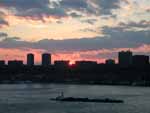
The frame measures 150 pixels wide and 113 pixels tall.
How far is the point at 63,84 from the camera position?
147 m

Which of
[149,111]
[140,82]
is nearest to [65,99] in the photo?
[149,111]

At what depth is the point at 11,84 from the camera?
148 meters

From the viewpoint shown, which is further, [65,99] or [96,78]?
[96,78]

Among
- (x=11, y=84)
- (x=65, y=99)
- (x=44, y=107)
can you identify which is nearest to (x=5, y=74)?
(x=11, y=84)

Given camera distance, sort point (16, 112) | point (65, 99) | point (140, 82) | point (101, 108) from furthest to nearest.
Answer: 1. point (140, 82)
2. point (65, 99)
3. point (101, 108)
4. point (16, 112)

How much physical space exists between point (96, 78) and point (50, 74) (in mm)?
12778

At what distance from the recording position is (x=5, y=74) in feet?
475

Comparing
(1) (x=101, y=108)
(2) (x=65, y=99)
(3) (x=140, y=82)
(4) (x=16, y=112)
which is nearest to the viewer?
(4) (x=16, y=112)

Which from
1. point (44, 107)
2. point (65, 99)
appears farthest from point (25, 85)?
point (44, 107)

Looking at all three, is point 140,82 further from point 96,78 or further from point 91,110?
point 91,110

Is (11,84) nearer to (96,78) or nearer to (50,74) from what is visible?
(50,74)

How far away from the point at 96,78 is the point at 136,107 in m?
83.1

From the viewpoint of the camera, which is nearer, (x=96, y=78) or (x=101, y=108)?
(x=101, y=108)

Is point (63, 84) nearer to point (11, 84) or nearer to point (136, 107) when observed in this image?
point (11, 84)
